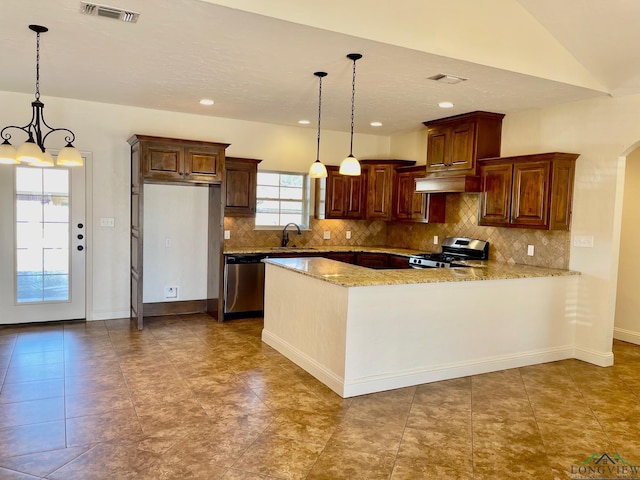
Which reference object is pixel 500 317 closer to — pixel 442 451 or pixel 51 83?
pixel 442 451

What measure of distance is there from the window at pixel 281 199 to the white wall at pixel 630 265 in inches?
161

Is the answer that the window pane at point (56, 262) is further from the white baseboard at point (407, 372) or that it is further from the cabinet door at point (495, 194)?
the cabinet door at point (495, 194)

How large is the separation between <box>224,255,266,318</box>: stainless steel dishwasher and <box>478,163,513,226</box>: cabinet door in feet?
9.12

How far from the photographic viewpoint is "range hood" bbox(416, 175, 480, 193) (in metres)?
5.51

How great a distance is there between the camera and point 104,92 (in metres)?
5.16

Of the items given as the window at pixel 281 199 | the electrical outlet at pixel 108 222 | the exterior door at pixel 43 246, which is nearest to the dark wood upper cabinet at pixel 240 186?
the window at pixel 281 199

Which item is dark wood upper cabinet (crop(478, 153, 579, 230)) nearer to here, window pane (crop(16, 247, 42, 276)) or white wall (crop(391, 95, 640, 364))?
white wall (crop(391, 95, 640, 364))

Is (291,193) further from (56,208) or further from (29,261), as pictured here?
(29,261)

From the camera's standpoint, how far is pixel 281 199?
704 centimetres

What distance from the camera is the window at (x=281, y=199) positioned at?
691 centimetres

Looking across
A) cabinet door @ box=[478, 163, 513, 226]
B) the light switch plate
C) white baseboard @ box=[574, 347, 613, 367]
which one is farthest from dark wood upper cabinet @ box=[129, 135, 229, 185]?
white baseboard @ box=[574, 347, 613, 367]

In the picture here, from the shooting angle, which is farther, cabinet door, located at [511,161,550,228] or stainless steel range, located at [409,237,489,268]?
stainless steel range, located at [409,237,489,268]

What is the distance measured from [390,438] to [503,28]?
3.15 meters

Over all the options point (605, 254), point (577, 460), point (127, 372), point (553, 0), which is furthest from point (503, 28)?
point (127, 372)
